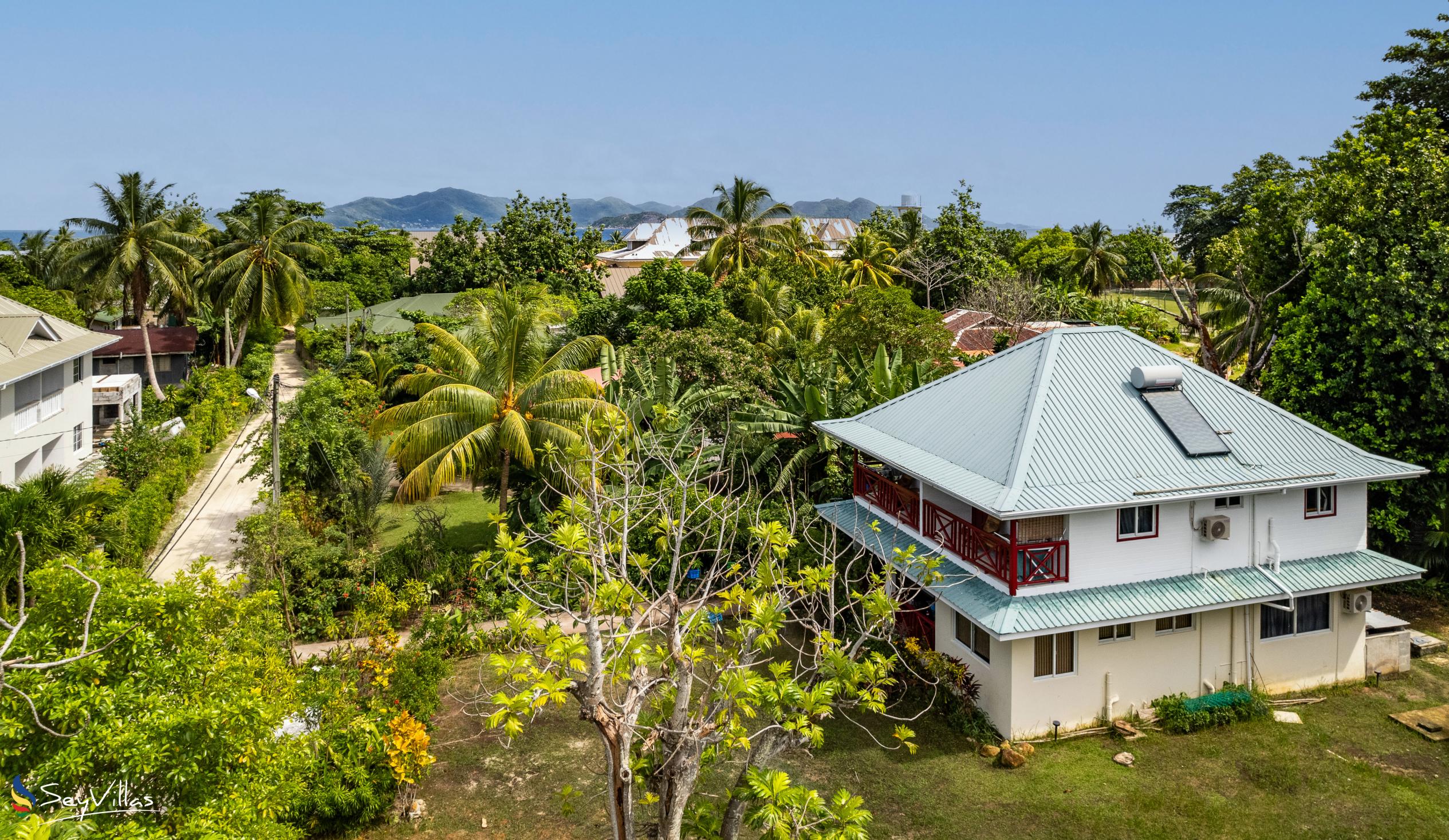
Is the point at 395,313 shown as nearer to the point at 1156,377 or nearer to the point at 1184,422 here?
the point at 1156,377

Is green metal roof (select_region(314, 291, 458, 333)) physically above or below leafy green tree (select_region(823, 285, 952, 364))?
above

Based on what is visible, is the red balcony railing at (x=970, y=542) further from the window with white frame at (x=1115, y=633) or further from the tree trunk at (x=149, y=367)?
the tree trunk at (x=149, y=367)

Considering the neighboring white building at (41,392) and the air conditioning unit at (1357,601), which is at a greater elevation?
the neighboring white building at (41,392)

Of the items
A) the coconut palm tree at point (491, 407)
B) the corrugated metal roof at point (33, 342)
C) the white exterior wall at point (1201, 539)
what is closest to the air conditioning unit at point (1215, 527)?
the white exterior wall at point (1201, 539)

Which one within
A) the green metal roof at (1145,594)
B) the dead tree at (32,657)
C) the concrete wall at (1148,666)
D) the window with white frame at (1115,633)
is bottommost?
the concrete wall at (1148,666)

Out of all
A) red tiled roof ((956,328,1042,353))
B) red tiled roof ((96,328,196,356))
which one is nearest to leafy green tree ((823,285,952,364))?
red tiled roof ((956,328,1042,353))

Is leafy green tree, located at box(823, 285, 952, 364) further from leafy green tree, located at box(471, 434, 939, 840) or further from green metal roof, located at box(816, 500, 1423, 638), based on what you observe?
leafy green tree, located at box(471, 434, 939, 840)

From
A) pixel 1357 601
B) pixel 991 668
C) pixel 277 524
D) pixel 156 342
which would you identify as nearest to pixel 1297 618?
pixel 1357 601
